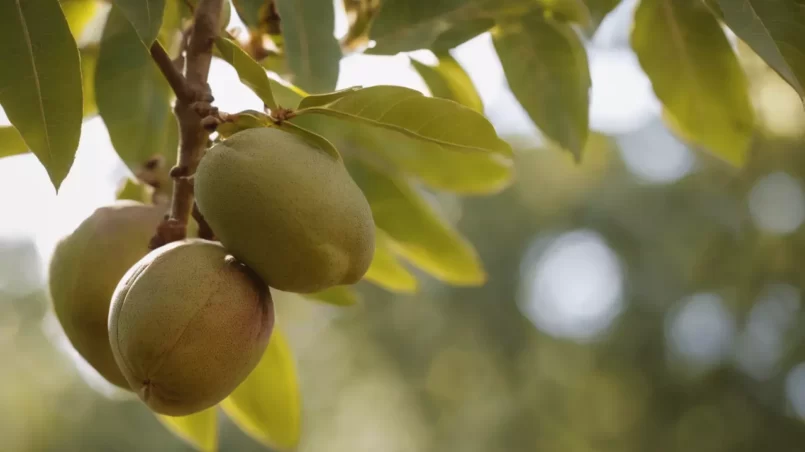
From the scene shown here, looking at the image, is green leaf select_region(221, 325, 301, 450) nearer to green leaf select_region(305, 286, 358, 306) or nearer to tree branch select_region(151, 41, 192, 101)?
green leaf select_region(305, 286, 358, 306)

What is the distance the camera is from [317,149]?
0.91m

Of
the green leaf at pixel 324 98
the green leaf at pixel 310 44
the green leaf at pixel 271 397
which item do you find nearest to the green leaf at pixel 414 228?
the green leaf at pixel 271 397

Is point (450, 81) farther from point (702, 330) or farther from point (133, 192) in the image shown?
point (702, 330)

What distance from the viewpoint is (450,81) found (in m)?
1.54

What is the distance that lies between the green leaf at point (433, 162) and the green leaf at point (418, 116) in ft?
1.46

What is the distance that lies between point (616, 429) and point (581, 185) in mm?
2390

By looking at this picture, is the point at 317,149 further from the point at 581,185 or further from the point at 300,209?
the point at 581,185

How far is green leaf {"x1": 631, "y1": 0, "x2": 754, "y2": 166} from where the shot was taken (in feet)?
4.40

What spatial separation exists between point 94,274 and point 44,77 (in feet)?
→ 0.81

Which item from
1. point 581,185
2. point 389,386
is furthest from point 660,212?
point 389,386

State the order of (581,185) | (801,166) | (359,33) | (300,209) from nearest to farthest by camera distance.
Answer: (300,209)
(359,33)
(801,166)
(581,185)

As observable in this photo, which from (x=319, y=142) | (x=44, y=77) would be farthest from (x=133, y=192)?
(x=319, y=142)

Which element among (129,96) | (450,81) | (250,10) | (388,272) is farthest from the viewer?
(450,81)

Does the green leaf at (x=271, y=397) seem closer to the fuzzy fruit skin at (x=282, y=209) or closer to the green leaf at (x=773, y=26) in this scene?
the fuzzy fruit skin at (x=282, y=209)
